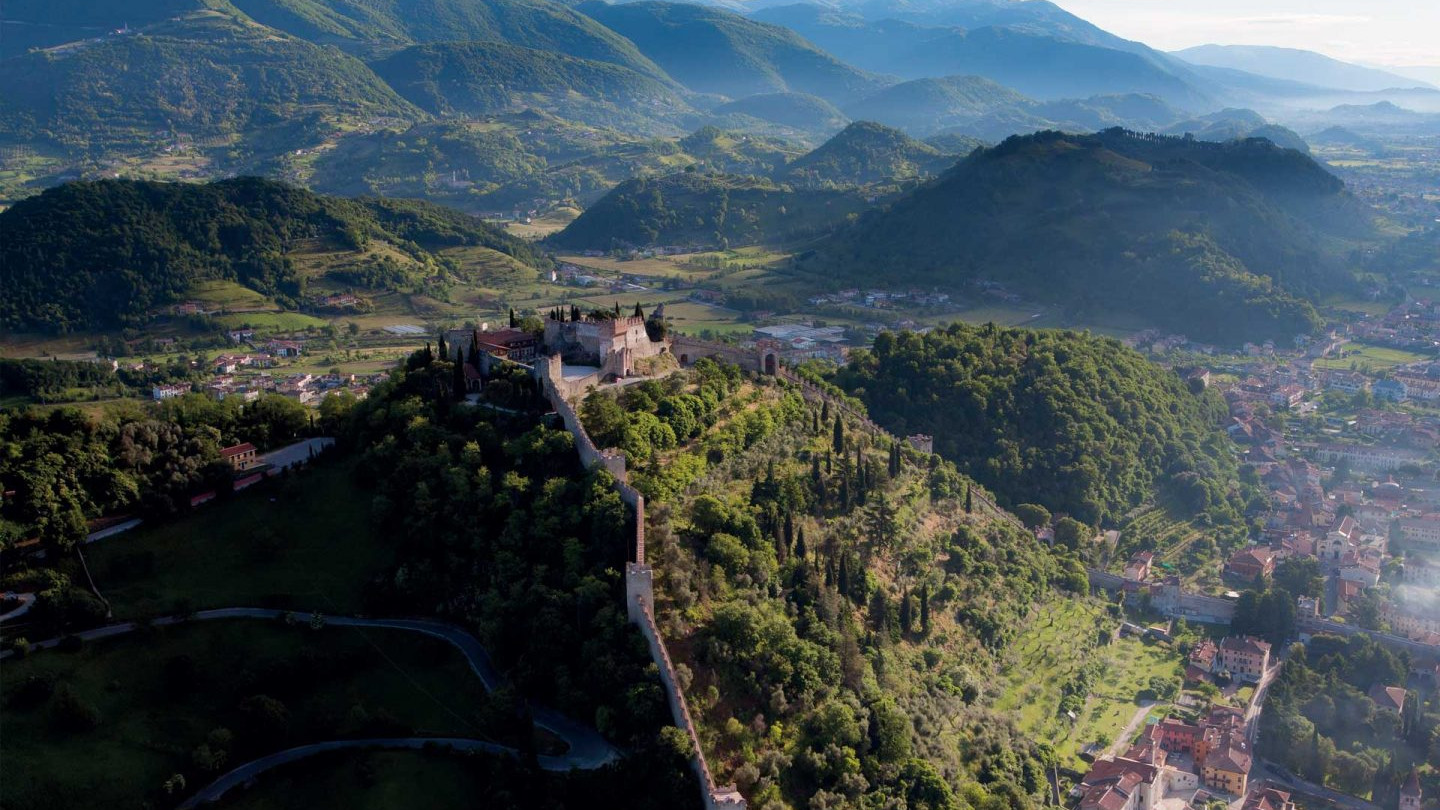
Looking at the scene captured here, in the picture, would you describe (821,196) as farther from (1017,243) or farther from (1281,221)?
(1281,221)

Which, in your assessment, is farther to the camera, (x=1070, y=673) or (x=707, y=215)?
(x=707, y=215)

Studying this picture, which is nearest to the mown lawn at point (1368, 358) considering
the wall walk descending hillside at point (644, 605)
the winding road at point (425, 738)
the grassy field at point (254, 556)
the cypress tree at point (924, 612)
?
the cypress tree at point (924, 612)

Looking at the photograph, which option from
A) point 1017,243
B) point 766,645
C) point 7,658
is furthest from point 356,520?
point 1017,243

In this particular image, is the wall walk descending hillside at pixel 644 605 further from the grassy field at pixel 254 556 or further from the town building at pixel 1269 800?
the town building at pixel 1269 800

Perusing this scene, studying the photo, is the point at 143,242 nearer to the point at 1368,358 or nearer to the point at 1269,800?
the point at 1269,800

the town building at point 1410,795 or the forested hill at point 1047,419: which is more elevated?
the forested hill at point 1047,419

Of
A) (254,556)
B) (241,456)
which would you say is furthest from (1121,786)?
(241,456)
